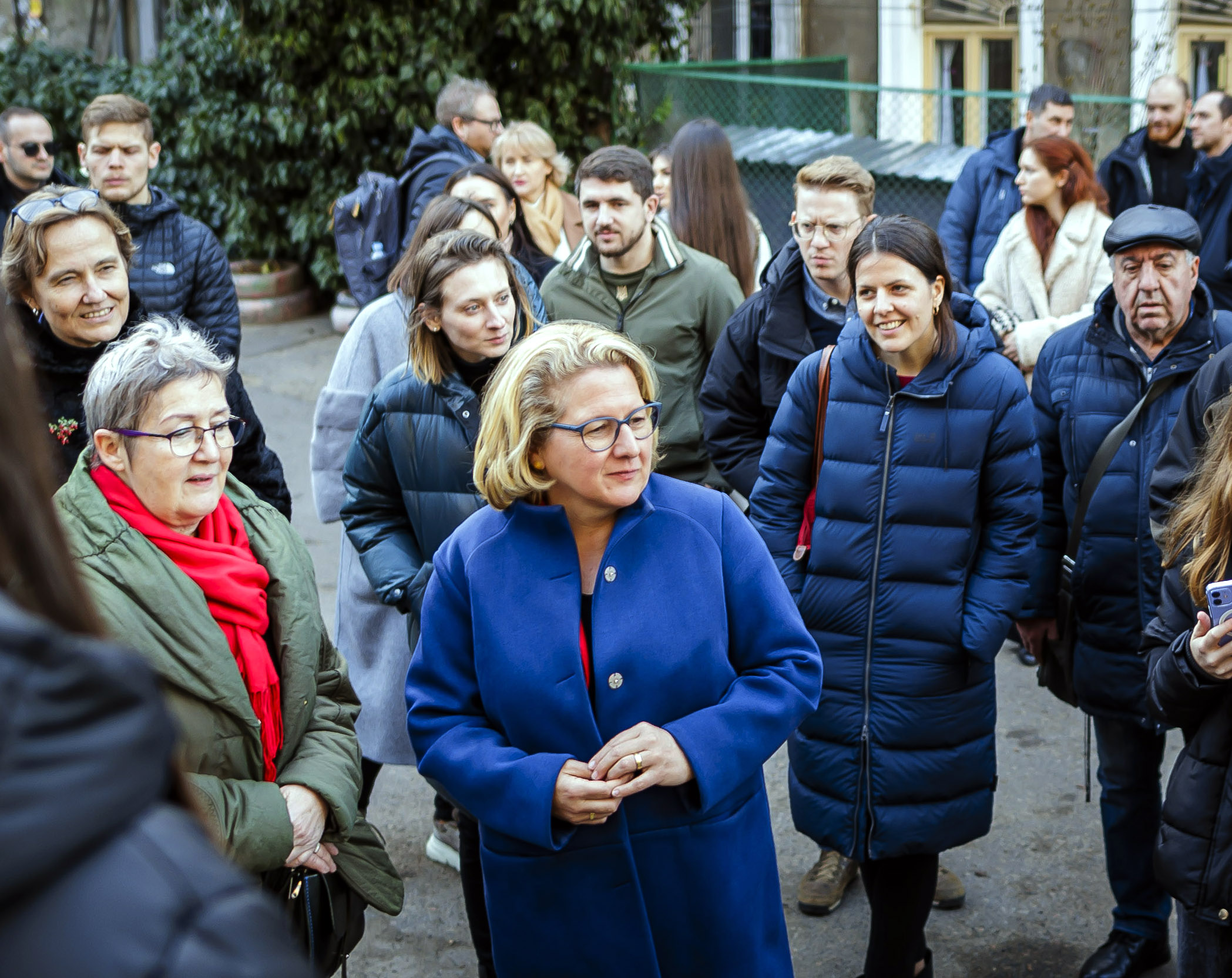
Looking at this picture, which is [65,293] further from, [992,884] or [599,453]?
[992,884]

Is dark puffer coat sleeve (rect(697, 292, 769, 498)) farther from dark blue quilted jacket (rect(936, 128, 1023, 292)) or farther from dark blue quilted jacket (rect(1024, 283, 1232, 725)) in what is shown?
dark blue quilted jacket (rect(936, 128, 1023, 292))

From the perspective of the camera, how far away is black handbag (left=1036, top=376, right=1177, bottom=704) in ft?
11.5

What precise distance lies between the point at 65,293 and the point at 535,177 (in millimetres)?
3544

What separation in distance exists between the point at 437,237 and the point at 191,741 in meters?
1.66

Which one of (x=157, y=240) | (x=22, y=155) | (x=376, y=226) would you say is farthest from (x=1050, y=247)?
(x=22, y=155)

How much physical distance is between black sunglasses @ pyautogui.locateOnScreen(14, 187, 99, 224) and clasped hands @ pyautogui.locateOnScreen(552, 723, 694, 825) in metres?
2.11

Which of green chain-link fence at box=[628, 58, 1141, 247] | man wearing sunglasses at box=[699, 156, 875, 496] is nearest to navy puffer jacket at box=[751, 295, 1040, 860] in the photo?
man wearing sunglasses at box=[699, 156, 875, 496]

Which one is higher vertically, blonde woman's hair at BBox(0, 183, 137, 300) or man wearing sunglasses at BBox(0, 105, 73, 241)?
man wearing sunglasses at BBox(0, 105, 73, 241)

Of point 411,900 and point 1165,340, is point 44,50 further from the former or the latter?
point 1165,340

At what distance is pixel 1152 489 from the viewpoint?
330 centimetres

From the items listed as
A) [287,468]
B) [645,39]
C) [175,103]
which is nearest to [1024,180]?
[287,468]

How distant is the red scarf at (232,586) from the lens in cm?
252

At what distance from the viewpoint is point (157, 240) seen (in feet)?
17.3

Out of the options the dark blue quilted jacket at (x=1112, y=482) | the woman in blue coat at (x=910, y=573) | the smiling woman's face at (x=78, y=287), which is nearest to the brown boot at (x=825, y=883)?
the woman in blue coat at (x=910, y=573)
